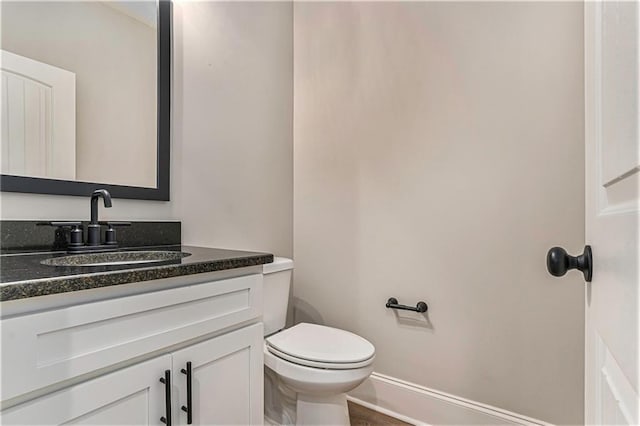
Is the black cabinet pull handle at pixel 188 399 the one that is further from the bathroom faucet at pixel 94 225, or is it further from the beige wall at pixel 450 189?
the beige wall at pixel 450 189

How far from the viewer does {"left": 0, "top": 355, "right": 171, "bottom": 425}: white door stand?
0.65 metres

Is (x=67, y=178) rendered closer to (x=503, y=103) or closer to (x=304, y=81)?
(x=304, y=81)

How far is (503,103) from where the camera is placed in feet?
4.88

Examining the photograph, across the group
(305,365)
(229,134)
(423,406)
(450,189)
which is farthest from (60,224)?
(423,406)

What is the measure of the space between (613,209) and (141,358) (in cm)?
93

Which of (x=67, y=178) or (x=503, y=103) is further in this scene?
(x=503, y=103)

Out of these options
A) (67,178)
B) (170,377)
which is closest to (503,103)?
(170,377)

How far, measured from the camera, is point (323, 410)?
4.66 ft

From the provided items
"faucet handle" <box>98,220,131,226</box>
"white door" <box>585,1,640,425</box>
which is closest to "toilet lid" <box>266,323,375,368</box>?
"faucet handle" <box>98,220,131,226</box>

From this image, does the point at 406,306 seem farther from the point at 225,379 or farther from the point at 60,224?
the point at 60,224

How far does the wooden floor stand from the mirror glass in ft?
4.74

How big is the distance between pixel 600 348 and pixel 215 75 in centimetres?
173

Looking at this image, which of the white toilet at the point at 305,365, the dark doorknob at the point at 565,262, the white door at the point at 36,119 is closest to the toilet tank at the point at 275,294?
the white toilet at the point at 305,365

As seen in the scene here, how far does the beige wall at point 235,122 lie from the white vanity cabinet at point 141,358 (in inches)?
26.6
